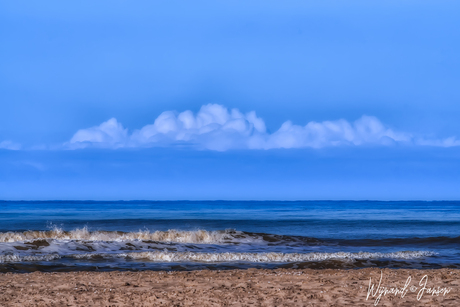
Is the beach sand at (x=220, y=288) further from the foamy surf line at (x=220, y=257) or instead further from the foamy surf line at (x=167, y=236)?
the foamy surf line at (x=167, y=236)

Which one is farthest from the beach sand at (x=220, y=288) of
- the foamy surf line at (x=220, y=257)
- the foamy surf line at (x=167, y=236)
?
the foamy surf line at (x=167, y=236)

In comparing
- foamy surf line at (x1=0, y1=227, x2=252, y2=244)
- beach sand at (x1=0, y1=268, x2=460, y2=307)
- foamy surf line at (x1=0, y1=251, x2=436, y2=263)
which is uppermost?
beach sand at (x1=0, y1=268, x2=460, y2=307)

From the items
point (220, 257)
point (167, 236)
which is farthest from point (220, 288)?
point (167, 236)

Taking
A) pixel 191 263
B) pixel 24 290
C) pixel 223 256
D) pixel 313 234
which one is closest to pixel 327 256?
pixel 223 256

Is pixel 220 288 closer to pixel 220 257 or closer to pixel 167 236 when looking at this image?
pixel 220 257

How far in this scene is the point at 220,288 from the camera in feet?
32.7

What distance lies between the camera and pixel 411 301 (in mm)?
8805

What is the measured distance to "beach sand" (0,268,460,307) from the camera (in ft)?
28.6

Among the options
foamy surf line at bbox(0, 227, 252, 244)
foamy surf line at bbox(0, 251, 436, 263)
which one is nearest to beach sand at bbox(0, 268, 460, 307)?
foamy surf line at bbox(0, 251, 436, 263)

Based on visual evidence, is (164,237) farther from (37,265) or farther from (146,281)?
(146,281)

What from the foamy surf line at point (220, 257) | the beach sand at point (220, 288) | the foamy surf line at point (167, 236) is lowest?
the foamy surf line at point (167, 236)

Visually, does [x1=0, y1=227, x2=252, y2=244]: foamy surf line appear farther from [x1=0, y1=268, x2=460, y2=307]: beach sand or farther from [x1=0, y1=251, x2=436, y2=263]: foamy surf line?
[x1=0, y1=268, x2=460, y2=307]: beach sand

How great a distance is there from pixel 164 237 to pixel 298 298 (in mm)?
18118

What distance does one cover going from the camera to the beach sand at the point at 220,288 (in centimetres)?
871
